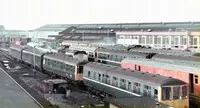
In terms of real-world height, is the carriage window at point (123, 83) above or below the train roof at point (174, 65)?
below

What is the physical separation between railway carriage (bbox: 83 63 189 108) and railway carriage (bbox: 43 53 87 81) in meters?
2.54

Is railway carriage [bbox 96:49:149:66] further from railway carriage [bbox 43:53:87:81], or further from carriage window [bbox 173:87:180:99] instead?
carriage window [bbox 173:87:180:99]

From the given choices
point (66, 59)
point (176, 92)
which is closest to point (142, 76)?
point (176, 92)

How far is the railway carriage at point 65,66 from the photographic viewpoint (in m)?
29.7

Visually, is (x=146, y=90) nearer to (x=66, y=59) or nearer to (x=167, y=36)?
(x=66, y=59)

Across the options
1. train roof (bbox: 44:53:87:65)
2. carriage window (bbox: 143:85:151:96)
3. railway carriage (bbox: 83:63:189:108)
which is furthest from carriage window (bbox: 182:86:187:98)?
train roof (bbox: 44:53:87:65)

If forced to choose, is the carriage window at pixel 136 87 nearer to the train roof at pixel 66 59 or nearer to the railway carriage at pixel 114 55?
the train roof at pixel 66 59

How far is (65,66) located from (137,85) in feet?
46.2

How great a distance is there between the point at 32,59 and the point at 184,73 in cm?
3005

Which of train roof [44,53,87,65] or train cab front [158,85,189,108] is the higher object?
train roof [44,53,87,65]

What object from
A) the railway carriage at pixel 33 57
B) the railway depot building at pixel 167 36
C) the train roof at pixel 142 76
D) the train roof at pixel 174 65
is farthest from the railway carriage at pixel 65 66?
the railway depot building at pixel 167 36

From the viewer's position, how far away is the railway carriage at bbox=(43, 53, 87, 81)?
2972cm

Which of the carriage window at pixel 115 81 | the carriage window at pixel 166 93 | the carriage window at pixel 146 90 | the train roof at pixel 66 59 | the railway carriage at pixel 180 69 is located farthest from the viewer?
the train roof at pixel 66 59

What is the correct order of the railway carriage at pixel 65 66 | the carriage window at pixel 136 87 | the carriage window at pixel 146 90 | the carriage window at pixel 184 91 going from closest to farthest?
the carriage window at pixel 184 91, the carriage window at pixel 146 90, the carriage window at pixel 136 87, the railway carriage at pixel 65 66
